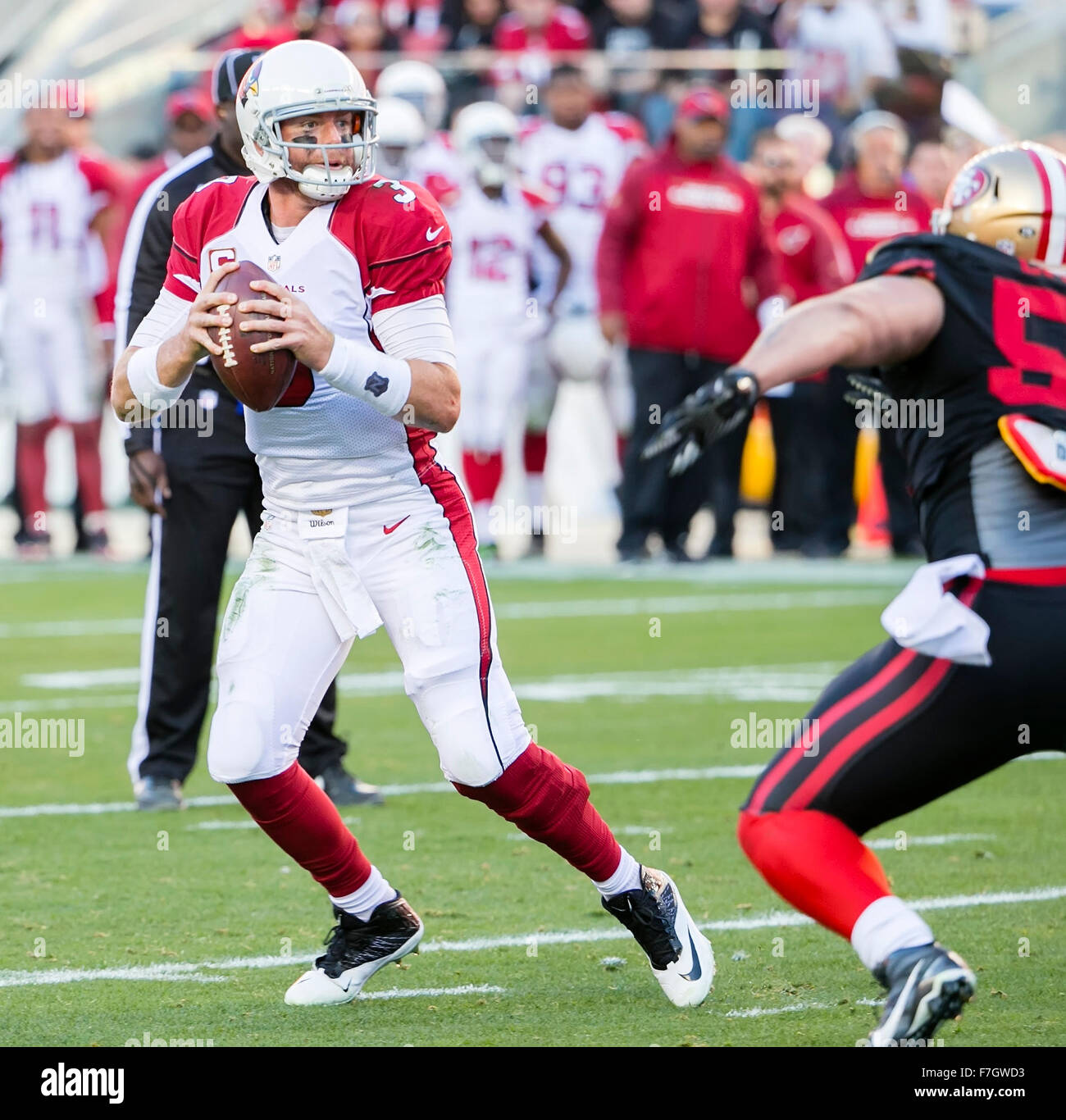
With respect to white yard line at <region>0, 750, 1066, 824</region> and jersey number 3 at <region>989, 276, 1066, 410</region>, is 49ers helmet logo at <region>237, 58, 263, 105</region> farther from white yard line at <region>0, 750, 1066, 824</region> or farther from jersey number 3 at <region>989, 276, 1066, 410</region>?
white yard line at <region>0, 750, 1066, 824</region>

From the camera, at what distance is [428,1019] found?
441 cm

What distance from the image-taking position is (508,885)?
5.71 meters

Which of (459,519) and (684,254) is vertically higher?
(684,254)

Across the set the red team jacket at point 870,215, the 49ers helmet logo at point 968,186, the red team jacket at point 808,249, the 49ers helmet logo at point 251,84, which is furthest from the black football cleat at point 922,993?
the red team jacket at point 870,215

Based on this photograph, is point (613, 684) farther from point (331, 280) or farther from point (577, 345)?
point (331, 280)

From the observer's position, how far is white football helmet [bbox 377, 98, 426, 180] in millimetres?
11695

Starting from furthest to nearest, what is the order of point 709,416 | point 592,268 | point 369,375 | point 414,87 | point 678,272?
1. point 592,268
2. point 414,87
3. point 678,272
4. point 369,375
5. point 709,416

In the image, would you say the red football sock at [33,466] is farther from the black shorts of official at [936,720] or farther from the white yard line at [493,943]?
the black shorts of official at [936,720]

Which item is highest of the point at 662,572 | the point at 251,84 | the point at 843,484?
the point at 251,84

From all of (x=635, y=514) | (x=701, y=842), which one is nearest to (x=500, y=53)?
(x=635, y=514)

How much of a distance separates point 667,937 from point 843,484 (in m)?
8.61

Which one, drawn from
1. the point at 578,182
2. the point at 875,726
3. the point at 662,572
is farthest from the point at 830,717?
the point at 578,182

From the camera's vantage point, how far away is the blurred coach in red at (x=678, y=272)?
40.3 ft
